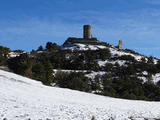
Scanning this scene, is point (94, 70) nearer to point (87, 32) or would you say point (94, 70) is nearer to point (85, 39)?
point (85, 39)

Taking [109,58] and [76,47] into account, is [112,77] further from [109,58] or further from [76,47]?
[76,47]

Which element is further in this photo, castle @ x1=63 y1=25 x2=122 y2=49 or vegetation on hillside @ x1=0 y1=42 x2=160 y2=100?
castle @ x1=63 y1=25 x2=122 y2=49

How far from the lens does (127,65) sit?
255 feet

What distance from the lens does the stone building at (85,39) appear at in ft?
365

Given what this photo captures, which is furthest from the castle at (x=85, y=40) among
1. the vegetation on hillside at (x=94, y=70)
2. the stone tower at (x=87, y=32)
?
the vegetation on hillside at (x=94, y=70)

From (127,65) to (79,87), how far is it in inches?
1211

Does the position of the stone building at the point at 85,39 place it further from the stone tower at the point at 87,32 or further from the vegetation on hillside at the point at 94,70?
the vegetation on hillside at the point at 94,70

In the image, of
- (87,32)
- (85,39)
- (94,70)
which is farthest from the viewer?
(87,32)

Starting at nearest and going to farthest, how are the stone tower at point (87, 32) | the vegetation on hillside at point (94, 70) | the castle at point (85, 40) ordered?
the vegetation on hillside at point (94, 70)
the castle at point (85, 40)
the stone tower at point (87, 32)

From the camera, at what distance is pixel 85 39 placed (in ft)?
371

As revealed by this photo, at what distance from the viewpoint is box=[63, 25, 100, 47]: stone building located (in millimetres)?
111125

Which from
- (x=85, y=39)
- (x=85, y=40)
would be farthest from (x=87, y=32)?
(x=85, y=40)

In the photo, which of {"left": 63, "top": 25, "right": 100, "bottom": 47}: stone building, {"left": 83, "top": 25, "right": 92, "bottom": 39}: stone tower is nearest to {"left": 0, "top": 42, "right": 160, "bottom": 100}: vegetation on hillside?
{"left": 63, "top": 25, "right": 100, "bottom": 47}: stone building

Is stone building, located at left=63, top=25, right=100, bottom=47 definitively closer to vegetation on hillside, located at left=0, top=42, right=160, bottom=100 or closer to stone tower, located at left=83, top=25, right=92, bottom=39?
stone tower, located at left=83, top=25, right=92, bottom=39
